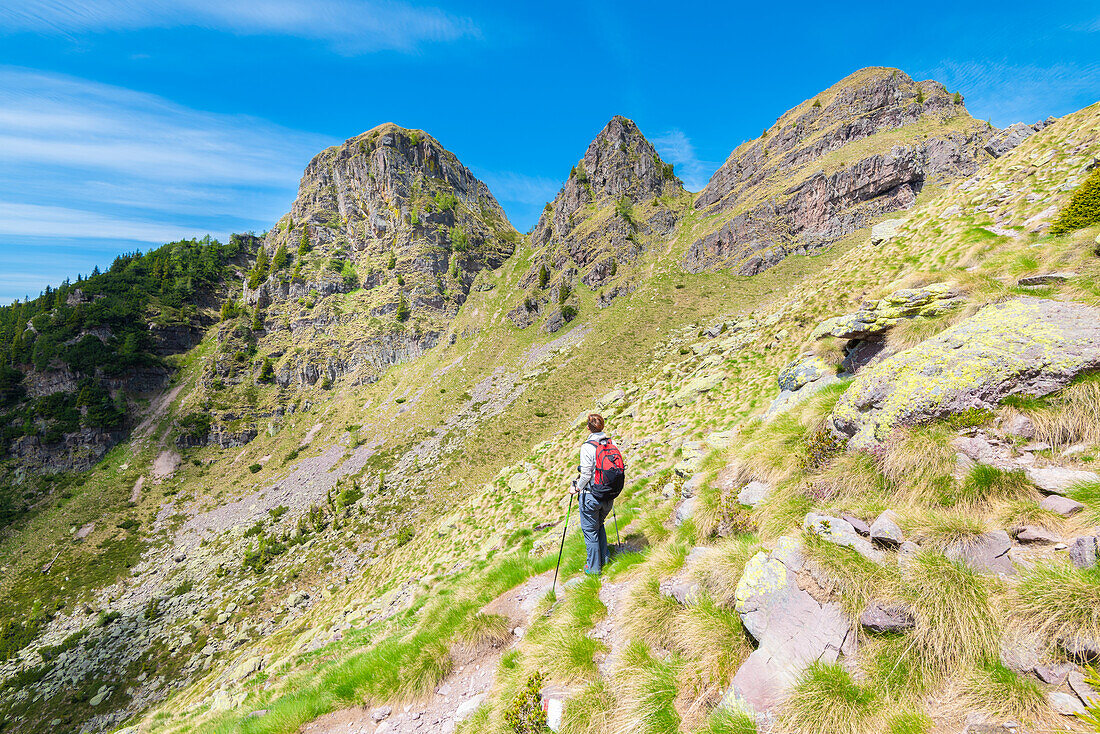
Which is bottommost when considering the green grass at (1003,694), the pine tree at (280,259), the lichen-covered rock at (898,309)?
the green grass at (1003,694)

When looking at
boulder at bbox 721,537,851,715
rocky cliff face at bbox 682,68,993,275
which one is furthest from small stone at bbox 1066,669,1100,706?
rocky cliff face at bbox 682,68,993,275

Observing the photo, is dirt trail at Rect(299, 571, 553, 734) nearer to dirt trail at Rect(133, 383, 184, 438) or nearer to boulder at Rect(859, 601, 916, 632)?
boulder at Rect(859, 601, 916, 632)

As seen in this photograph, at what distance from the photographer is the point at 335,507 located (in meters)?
44.1

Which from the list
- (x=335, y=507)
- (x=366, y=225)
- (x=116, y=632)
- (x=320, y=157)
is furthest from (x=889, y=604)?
(x=320, y=157)

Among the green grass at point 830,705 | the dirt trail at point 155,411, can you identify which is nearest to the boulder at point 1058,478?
the green grass at point 830,705

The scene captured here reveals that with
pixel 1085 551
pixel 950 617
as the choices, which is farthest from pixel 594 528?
pixel 1085 551

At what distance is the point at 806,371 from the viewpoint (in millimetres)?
10148

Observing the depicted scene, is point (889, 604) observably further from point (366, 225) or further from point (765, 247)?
point (366, 225)

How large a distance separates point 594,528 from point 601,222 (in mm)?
75168

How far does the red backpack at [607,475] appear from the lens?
6.58m

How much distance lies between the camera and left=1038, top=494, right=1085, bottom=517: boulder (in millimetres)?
3453

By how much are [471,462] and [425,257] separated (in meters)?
68.8

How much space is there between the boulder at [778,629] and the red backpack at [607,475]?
8.70 feet

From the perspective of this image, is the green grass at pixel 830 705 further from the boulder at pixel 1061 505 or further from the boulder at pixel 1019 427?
the boulder at pixel 1019 427
